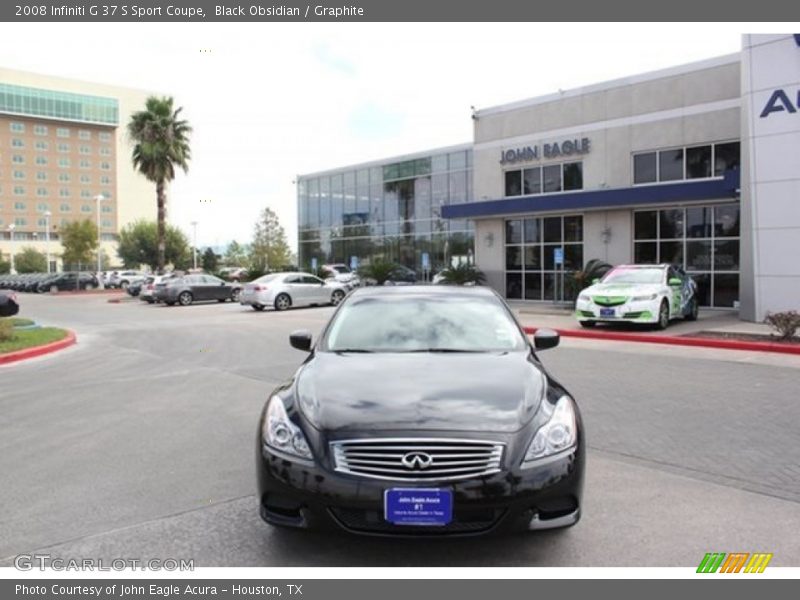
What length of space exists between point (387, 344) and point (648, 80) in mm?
21770

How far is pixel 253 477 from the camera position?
5367 mm

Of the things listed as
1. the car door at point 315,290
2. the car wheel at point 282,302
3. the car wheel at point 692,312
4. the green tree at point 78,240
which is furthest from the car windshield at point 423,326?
the green tree at point 78,240

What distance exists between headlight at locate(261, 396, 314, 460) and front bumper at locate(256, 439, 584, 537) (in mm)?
67

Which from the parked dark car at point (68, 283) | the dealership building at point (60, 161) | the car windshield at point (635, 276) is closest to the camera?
the car windshield at point (635, 276)

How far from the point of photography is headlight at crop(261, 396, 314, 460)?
3.76 metres

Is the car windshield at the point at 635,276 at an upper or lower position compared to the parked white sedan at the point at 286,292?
upper

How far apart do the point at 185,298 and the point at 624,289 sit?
21.3 m

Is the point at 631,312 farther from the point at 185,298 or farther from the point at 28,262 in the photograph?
the point at 28,262

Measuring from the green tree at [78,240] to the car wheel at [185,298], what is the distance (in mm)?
36186

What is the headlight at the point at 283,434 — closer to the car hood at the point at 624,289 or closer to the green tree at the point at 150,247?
the car hood at the point at 624,289

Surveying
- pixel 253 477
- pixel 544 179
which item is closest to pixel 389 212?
pixel 544 179

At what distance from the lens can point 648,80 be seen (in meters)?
23.5

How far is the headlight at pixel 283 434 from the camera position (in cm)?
376

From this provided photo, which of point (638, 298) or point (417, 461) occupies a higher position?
point (638, 298)
